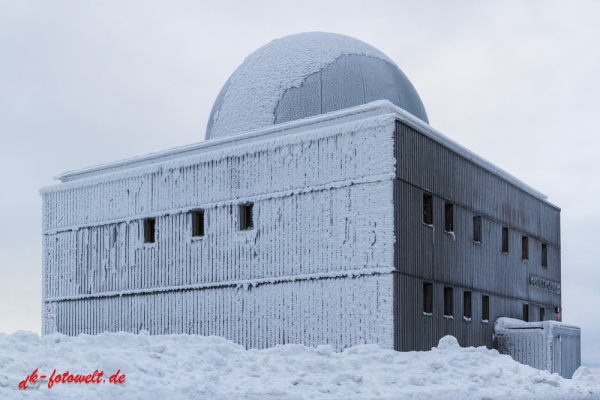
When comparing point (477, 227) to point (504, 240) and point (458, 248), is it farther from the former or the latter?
point (504, 240)

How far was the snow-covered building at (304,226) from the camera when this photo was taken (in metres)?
23.8

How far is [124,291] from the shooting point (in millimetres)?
29500

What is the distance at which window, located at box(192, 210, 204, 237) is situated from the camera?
28.0 meters

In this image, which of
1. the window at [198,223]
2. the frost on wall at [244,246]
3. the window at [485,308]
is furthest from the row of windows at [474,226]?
the window at [198,223]

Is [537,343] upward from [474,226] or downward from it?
downward

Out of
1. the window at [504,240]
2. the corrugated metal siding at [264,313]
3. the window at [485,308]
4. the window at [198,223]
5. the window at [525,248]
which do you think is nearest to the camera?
the corrugated metal siding at [264,313]

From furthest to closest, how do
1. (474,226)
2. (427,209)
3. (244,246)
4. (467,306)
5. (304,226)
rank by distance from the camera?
(474,226)
(467,306)
(244,246)
(427,209)
(304,226)

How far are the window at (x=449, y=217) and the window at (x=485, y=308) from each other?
372 centimetres

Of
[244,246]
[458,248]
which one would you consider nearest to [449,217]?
[458,248]

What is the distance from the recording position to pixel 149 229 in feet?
96.8

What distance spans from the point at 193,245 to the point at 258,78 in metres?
6.77

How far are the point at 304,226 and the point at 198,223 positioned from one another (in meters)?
4.97

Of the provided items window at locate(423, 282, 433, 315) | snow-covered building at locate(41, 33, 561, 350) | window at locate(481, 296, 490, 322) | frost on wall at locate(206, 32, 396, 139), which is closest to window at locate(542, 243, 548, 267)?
snow-covered building at locate(41, 33, 561, 350)

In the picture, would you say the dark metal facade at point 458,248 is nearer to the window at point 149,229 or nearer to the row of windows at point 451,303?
the row of windows at point 451,303
